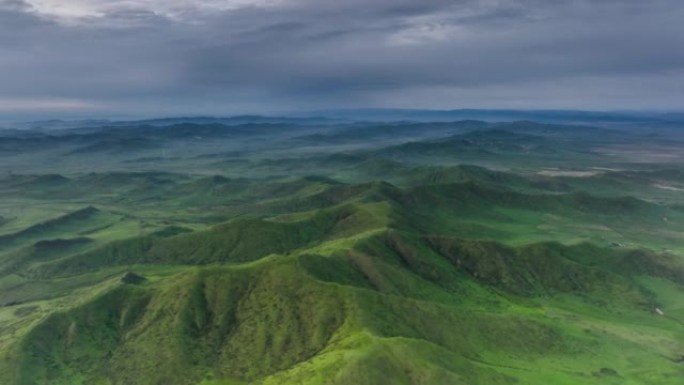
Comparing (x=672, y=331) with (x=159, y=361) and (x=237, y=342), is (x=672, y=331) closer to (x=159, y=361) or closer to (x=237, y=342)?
(x=237, y=342)

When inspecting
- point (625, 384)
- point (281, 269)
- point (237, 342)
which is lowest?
point (625, 384)

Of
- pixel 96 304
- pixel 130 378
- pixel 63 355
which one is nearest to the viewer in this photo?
pixel 130 378

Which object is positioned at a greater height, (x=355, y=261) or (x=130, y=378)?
(x=355, y=261)

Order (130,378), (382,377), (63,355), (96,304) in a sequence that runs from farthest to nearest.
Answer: (96,304), (63,355), (130,378), (382,377)

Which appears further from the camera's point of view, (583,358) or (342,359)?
(583,358)

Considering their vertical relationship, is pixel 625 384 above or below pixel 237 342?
below

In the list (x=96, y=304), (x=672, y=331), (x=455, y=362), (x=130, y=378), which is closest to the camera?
(x=455, y=362)

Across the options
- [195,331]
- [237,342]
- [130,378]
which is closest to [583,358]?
[237,342]

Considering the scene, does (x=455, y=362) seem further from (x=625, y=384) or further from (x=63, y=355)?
(x=63, y=355)

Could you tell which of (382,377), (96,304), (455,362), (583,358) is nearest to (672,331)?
(583,358)
